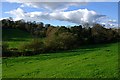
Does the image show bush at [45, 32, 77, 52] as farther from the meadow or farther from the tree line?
the meadow

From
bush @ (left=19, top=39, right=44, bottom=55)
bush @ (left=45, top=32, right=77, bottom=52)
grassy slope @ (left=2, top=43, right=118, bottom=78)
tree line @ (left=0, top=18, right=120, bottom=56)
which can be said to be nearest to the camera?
grassy slope @ (left=2, top=43, right=118, bottom=78)

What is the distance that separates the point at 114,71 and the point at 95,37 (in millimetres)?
55581

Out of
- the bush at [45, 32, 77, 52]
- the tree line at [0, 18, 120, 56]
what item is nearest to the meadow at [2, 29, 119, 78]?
the tree line at [0, 18, 120, 56]

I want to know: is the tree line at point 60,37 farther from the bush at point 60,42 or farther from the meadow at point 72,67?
the meadow at point 72,67

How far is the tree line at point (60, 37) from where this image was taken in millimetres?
48647

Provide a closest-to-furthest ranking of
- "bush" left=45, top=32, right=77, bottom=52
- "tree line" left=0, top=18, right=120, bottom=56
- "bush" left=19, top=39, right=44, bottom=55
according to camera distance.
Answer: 1. "bush" left=19, top=39, right=44, bottom=55
2. "tree line" left=0, top=18, right=120, bottom=56
3. "bush" left=45, top=32, right=77, bottom=52

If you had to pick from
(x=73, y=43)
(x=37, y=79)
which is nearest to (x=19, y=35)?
(x=73, y=43)

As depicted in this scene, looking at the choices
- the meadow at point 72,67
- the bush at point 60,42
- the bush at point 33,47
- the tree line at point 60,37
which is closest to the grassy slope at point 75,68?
the meadow at point 72,67

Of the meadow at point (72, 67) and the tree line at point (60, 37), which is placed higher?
the tree line at point (60, 37)

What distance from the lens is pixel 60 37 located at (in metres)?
53.2

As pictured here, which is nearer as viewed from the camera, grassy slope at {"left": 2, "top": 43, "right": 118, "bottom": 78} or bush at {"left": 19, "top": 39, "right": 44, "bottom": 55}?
grassy slope at {"left": 2, "top": 43, "right": 118, "bottom": 78}

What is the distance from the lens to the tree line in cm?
4865

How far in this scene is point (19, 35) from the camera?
83188mm

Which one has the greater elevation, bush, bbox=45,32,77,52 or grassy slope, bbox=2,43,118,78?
bush, bbox=45,32,77,52
